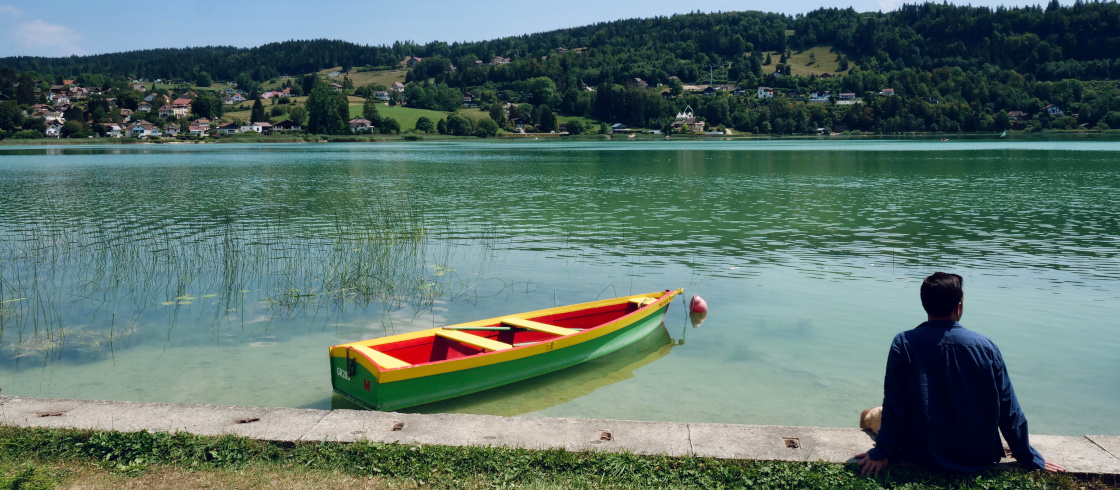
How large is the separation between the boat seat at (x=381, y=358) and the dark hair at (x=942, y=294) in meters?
5.80

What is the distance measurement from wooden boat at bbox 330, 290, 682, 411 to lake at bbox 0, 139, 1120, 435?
397mm

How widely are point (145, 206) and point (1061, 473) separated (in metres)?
33.9

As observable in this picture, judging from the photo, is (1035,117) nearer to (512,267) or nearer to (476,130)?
(476,130)

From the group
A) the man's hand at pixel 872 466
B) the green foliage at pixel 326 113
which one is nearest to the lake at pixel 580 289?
the man's hand at pixel 872 466

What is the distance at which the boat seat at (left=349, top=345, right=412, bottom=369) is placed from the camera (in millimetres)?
8883

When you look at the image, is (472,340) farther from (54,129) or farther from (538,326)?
(54,129)

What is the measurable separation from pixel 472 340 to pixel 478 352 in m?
0.18

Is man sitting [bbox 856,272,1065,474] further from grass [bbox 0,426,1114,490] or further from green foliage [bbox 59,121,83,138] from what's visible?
green foliage [bbox 59,121,83,138]

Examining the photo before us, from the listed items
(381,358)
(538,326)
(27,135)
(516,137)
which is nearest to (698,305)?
(538,326)

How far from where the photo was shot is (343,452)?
6320 millimetres

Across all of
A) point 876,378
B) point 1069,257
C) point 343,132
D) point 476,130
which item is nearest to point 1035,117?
point 476,130

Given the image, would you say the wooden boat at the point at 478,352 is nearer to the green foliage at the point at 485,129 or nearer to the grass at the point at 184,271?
the grass at the point at 184,271

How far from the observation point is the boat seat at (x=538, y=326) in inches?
426

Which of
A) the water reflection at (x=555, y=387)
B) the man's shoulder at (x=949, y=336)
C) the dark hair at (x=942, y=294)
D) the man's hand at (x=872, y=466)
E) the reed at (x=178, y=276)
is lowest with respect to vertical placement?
the water reflection at (x=555, y=387)
